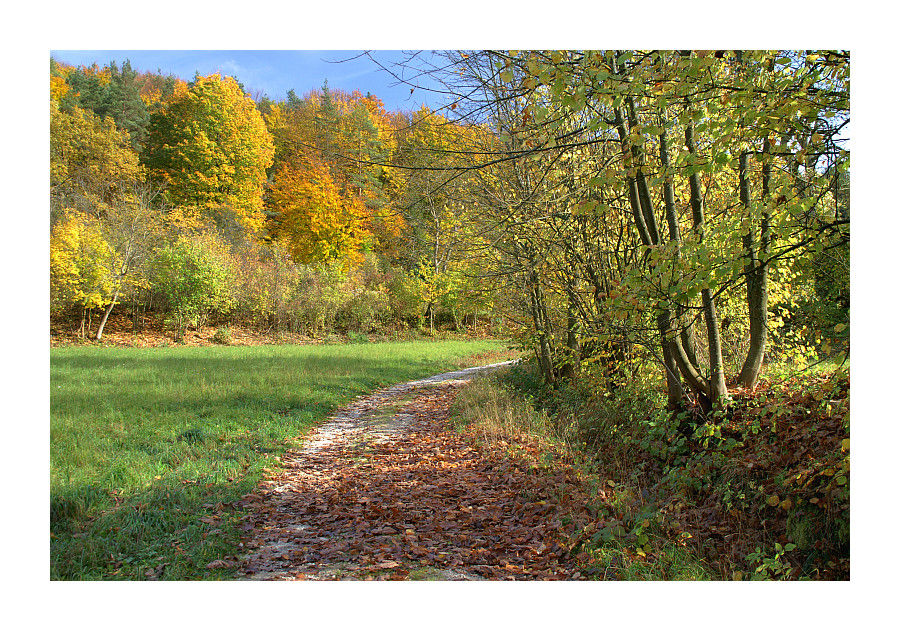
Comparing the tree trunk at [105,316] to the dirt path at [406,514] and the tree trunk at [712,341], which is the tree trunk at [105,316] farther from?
the tree trunk at [712,341]

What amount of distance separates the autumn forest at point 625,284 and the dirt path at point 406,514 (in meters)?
0.10

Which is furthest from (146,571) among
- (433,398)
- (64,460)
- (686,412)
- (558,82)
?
(433,398)

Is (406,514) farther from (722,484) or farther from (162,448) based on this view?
(162,448)

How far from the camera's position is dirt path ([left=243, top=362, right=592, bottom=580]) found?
3.80 m

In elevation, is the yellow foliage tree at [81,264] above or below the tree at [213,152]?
below

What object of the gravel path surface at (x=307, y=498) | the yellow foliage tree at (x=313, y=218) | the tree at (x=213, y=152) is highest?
the tree at (x=213, y=152)

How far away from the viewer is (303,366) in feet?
49.7

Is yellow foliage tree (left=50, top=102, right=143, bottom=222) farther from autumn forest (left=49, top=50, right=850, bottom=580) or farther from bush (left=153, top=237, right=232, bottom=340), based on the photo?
bush (left=153, top=237, right=232, bottom=340)

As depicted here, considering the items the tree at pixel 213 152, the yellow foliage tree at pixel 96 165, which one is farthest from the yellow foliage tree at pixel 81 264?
the tree at pixel 213 152

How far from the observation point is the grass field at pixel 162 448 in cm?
388

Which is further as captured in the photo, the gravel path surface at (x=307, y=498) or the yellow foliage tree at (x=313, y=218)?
the yellow foliage tree at (x=313, y=218)

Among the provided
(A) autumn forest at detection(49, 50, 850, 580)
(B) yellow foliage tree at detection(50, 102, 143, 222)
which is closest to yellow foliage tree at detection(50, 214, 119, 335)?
(A) autumn forest at detection(49, 50, 850, 580)

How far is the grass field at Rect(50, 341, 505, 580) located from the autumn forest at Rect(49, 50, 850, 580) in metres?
0.05
